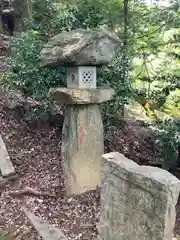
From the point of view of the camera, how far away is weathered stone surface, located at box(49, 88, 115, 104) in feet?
11.8

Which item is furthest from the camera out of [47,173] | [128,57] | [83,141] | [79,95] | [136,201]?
[128,57]

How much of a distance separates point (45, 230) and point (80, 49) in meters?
1.86

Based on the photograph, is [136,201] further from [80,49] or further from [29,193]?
[29,193]

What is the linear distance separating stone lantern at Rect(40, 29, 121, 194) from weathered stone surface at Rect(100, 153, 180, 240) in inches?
43.5

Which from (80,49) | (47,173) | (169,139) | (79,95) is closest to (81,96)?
(79,95)

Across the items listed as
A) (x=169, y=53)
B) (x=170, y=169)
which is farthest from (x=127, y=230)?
(x=169, y=53)

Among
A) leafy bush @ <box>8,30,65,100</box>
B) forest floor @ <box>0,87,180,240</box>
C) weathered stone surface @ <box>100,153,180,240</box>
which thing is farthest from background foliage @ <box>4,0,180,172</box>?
weathered stone surface @ <box>100,153,180,240</box>

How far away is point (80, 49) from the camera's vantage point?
3514 mm

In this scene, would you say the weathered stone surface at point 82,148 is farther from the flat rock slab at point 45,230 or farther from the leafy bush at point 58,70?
the leafy bush at point 58,70

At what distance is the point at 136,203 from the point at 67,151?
1606 mm

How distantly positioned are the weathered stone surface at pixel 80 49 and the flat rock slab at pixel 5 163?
4.99 feet

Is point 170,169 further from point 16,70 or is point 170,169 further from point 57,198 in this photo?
point 16,70

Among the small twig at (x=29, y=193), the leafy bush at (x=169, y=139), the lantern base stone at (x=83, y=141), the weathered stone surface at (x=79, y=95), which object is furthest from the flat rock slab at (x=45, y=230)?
the leafy bush at (x=169, y=139)

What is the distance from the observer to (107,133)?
489 cm
